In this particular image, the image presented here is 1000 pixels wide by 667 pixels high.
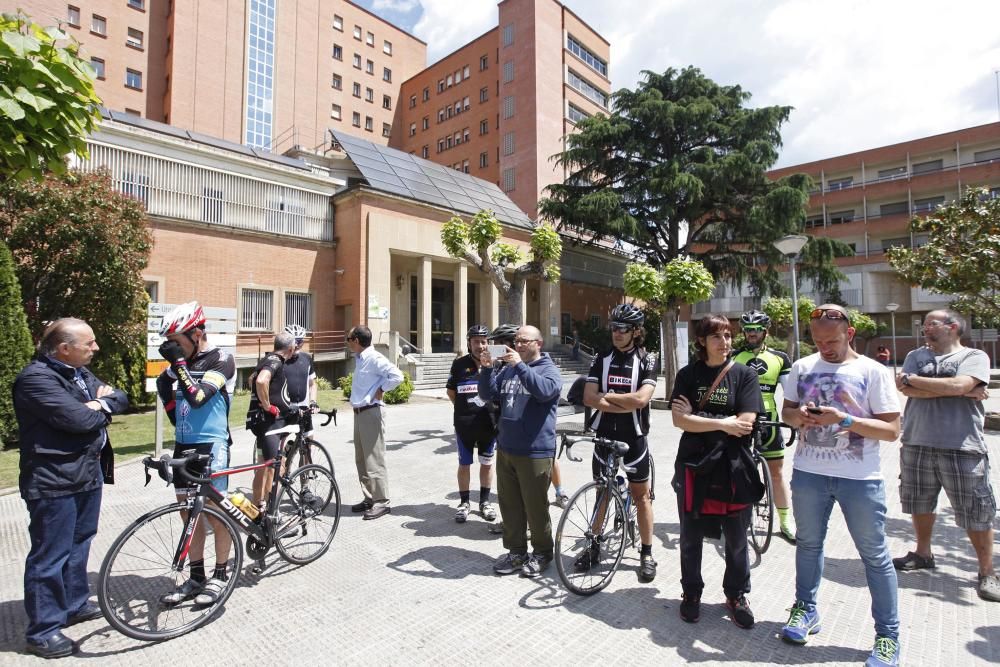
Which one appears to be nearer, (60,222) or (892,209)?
(60,222)

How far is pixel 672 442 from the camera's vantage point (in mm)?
9383

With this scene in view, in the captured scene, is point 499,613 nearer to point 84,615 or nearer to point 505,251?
point 84,615

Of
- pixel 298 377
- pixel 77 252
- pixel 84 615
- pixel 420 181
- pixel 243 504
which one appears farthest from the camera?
pixel 420 181

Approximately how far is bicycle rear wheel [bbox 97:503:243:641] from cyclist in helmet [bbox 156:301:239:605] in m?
0.06

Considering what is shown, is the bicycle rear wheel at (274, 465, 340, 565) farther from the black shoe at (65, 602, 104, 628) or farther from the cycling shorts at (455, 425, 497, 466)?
the cycling shorts at (455, 425, 497, 466)

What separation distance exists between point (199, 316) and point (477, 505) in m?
3.53

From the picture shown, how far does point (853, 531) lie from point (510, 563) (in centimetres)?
233

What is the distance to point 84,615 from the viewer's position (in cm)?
329

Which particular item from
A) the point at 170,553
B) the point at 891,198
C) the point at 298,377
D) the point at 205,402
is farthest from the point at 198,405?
the point at 891,198

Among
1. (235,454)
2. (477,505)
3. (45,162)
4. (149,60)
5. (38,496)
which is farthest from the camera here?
(149,60)

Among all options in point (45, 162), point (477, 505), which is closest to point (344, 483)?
point (477, 505)

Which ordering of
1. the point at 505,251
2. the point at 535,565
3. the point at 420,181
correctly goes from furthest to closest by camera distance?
the point at 420,181
the point at 505,251
the point at 535,565

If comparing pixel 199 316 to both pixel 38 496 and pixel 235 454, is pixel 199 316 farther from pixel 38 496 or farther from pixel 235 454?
pixel 235 454

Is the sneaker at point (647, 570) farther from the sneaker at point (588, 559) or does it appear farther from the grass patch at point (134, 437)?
the grass patch at point (134, 437)
